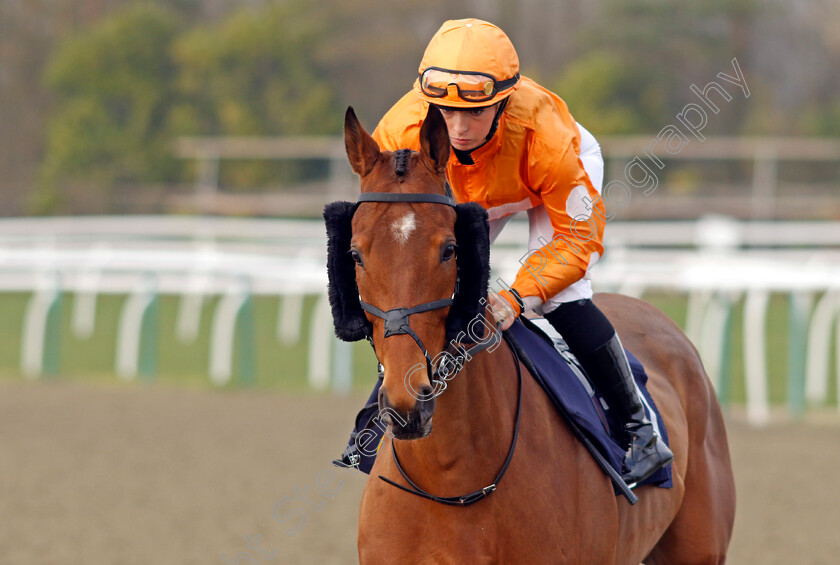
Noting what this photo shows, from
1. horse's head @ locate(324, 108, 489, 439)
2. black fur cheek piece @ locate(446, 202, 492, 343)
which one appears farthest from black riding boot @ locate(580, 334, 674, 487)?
black fur cheek piece @ locate(446, 202, 492, 343)

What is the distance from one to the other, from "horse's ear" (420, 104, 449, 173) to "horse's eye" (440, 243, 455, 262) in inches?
9.4

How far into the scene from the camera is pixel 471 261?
9.18ft

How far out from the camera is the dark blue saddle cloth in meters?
3.25

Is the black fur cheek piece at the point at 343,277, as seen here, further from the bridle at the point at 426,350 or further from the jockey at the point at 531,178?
the jockey at the point at 531,178

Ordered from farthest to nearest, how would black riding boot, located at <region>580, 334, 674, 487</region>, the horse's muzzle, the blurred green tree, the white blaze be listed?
the blurred green tree, black riding boot, located at <region>580, 334, 674, 487</region>, the white blaze, the horse's muzzle

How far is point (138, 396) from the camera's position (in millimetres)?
10055

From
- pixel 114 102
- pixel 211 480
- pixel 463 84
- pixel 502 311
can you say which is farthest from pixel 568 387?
pixel 114 102

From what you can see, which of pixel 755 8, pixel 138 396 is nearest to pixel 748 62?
pixel 755 8

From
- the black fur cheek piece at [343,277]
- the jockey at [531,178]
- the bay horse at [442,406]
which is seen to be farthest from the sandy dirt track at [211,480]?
the black fur cheek piece at [343,277]

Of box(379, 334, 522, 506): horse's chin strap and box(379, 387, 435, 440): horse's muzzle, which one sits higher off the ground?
box(379, 387, 435, 440): horse's muzzle

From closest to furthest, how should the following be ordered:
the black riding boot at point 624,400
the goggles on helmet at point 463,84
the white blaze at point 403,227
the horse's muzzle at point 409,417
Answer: the horse's muzzle at point 409,417, the white blaze at point 403,227, the goggles on helmet at point 463,84, the black riding boot at point 624,400

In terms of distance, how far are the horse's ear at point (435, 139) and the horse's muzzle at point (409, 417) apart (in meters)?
0.61

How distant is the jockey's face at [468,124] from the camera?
120 inches

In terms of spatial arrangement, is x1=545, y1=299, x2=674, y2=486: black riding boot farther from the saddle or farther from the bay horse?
the bay horse
